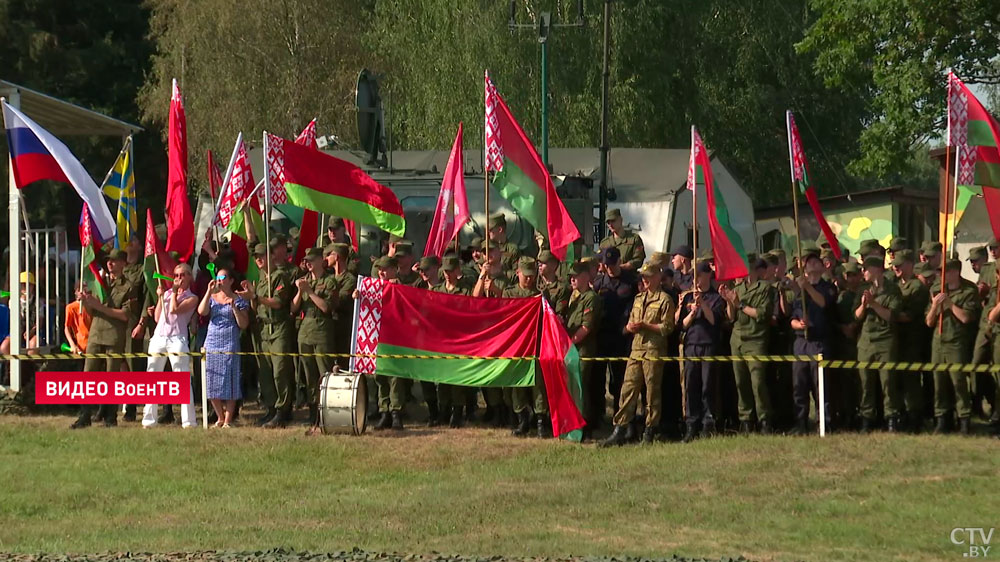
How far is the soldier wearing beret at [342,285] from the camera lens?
17078mm

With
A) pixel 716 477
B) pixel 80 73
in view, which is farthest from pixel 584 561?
pixel 80 73

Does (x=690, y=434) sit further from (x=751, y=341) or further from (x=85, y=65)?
(x=85, y=65)

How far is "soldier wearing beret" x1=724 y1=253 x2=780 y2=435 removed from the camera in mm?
15477

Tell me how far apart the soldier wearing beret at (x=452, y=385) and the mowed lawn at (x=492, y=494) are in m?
0.61

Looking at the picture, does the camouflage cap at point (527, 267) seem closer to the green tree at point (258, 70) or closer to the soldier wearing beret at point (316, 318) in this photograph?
the soldier wearing beret at point (316, 318)

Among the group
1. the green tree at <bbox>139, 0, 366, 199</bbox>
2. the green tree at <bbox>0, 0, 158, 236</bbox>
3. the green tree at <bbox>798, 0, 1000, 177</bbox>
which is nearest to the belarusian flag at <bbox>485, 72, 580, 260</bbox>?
the green tree at <bbox>798, 0, 1000, 177</bbox>

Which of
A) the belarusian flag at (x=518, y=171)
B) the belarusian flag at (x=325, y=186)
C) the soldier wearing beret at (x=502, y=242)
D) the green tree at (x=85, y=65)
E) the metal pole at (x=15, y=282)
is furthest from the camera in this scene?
the green tree at (x=85, y=65)

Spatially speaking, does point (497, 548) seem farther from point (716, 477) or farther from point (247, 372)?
point (247, 372)

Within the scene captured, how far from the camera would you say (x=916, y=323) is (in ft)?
51.2

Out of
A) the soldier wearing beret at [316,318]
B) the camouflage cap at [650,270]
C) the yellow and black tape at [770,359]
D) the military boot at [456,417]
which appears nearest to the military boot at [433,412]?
the military boot at [456,417]

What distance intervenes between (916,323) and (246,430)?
6.92 meters

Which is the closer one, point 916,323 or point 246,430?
point 916,323

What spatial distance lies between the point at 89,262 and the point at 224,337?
1.96 m

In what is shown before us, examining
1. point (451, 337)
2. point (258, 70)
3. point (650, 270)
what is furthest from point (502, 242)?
point (258, 70)
